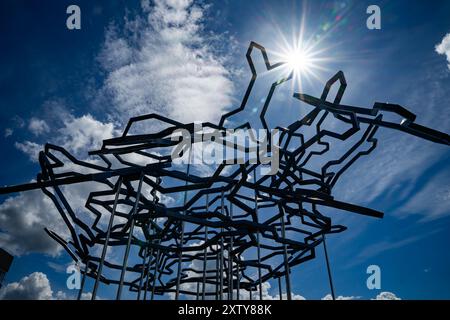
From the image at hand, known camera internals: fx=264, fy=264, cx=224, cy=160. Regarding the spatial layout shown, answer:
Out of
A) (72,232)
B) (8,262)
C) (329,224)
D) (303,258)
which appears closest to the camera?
(72,232)

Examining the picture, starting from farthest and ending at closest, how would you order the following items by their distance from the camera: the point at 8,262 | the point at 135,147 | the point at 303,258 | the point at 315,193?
the point at 8,262
the point at 303,258
the point at 315,193
the point at 135,147

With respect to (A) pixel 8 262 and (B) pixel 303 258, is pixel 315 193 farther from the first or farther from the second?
(A) pixel 8 262
